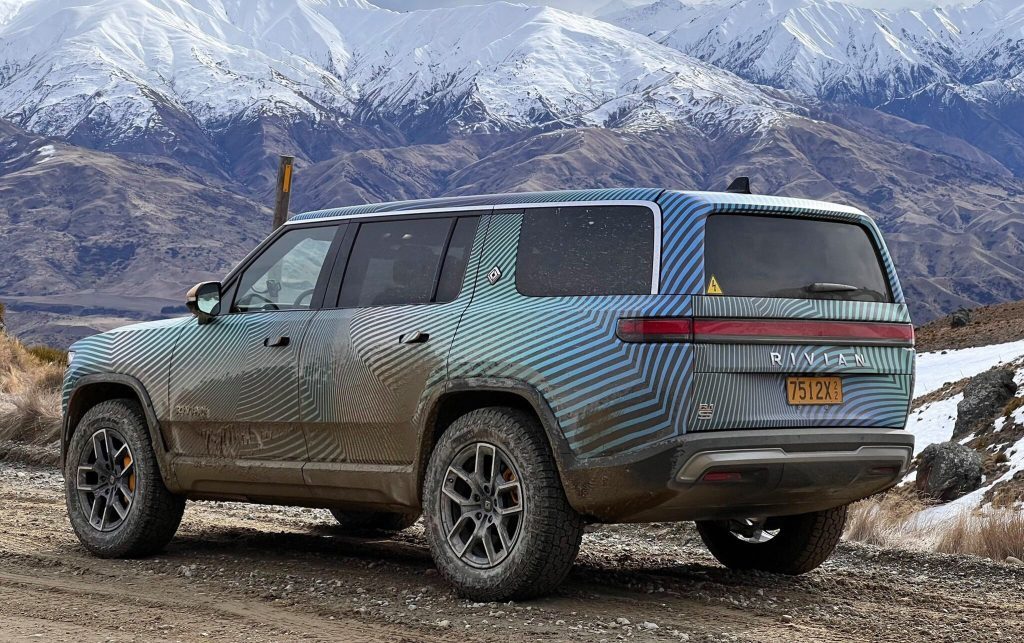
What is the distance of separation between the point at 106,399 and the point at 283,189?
20.6 feet

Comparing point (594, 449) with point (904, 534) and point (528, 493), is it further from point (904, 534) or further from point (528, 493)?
point (904, 534)

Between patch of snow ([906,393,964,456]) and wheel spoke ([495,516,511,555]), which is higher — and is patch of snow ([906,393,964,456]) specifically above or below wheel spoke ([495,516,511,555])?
below

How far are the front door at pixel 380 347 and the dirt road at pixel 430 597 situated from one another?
1.94ft

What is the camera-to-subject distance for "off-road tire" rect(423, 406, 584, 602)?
5.55 metres

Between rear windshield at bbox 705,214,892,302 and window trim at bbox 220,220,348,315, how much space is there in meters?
2.13

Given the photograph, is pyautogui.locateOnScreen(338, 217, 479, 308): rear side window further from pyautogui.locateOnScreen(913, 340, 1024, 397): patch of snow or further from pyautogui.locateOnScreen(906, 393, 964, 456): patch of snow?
pyautogui.locateOnScreen(913, 340, 1024, 397): patch of snow

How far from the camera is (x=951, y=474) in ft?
75.3

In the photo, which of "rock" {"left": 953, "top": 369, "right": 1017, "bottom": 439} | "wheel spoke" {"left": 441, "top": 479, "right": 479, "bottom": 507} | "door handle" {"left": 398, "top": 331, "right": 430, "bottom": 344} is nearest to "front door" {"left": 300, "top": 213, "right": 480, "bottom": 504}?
"door handle" {"left": 398, "top": 331, "right": 430, "bottom": 344}

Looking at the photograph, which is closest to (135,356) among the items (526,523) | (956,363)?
(526,523)

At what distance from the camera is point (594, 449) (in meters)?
5.39

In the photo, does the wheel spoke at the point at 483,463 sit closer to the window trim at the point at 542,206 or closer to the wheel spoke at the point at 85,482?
the window trim at the point at 542,206

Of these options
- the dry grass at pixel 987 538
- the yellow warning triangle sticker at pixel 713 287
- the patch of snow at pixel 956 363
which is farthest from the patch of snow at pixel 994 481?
the patch of snow at pixel 956 363

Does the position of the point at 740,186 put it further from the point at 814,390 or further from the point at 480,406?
the point at 480,406

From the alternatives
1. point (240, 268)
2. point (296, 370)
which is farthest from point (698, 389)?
point (240, 268)
